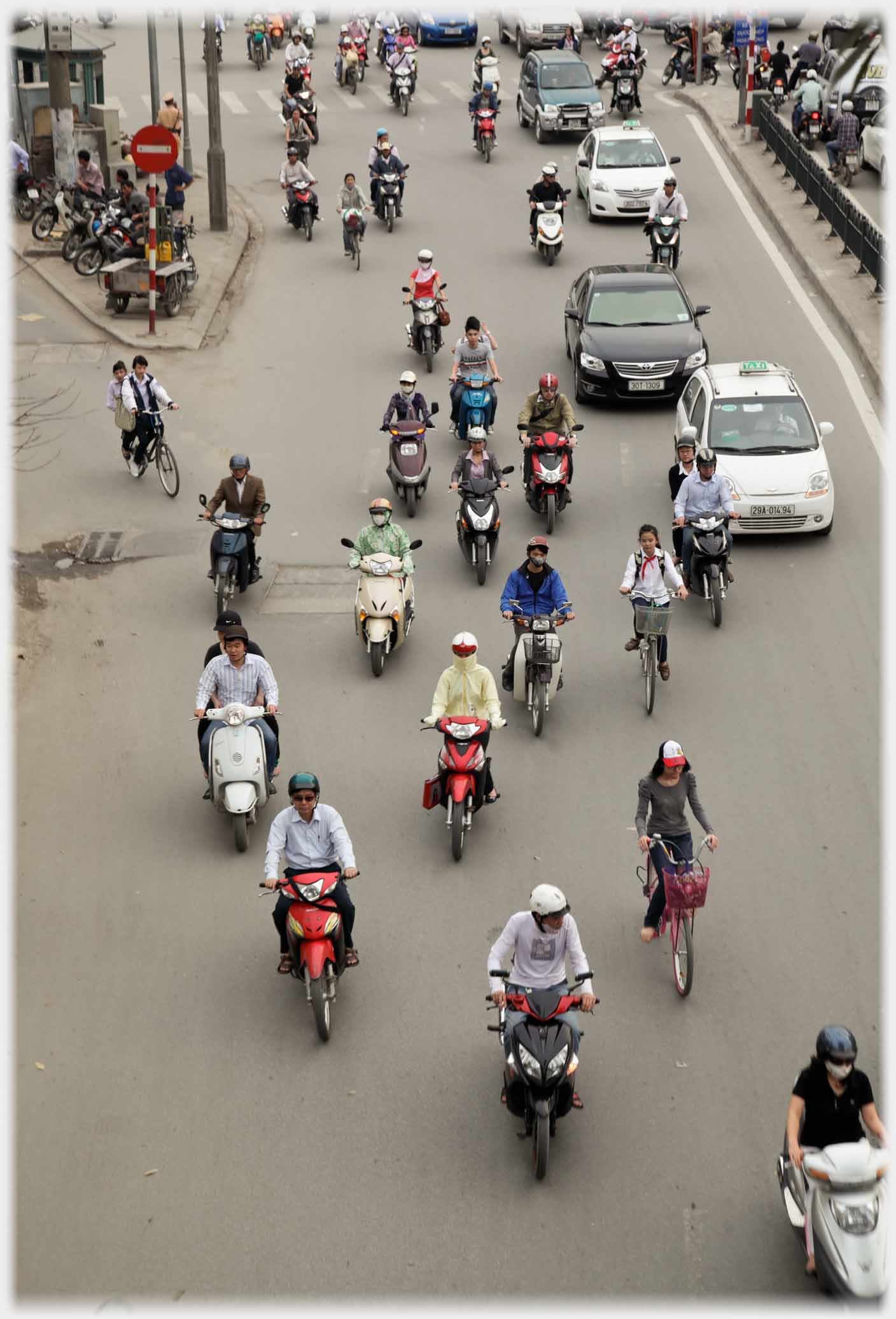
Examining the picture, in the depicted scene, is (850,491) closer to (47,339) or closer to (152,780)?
(152,780)

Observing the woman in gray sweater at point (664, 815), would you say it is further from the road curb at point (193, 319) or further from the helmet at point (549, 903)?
the road curb at point (193, 319)

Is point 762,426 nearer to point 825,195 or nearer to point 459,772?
point 459,772

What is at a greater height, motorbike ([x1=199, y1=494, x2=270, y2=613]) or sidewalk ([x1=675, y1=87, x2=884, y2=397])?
sidewalk ([x1=675, y1=87, x2=884, y2=397])

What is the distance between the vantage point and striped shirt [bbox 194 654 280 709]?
13.7m

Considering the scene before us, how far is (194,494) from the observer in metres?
21.5

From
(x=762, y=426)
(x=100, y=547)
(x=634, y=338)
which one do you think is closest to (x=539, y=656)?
(x=762, y=426)

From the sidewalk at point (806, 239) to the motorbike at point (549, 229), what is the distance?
167 inches

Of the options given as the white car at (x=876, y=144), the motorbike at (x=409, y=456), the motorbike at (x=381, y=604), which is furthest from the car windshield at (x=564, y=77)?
the motorbike at (x=381, y=604)

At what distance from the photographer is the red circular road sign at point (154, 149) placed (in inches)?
964

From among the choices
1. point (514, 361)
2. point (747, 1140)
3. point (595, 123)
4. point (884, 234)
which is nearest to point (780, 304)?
point (884, 234)

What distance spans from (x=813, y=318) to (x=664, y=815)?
17562mm

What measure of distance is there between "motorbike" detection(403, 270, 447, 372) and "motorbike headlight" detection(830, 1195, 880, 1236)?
1853 cm

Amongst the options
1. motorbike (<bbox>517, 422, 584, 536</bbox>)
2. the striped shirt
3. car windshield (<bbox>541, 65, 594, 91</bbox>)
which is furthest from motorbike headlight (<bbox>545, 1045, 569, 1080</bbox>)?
car windshield (<bbox>541, 65, 594, 91</bbox>)

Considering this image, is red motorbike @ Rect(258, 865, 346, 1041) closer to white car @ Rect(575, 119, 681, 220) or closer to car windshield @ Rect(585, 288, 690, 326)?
car windshield @ Rect(585, 288, 690, 326)
